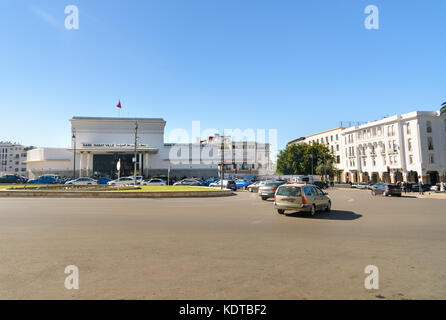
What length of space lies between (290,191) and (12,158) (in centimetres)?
13947

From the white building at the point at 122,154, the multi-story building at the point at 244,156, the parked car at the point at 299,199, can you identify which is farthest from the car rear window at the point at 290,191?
the multi-story building at the point at 244,156

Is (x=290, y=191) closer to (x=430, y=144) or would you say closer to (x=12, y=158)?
(x=430, y=144)

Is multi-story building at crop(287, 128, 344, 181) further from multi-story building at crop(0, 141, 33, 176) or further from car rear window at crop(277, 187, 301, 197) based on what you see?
multi-story building at crop(0, 141, 33, 176)

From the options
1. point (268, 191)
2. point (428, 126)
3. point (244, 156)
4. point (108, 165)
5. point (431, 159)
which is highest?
point (428, 126)

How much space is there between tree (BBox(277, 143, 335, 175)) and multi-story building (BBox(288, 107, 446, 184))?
8417 millimetres

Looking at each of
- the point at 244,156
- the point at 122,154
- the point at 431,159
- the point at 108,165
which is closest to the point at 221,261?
the point at 431,159

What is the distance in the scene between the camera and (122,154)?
6462 centimetres

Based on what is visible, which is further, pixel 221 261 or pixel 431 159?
pixel 431 159

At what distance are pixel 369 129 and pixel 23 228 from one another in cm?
7117

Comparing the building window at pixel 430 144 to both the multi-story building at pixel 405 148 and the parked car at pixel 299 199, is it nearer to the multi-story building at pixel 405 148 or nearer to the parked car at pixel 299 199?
the multi-story building at pixel 405 148

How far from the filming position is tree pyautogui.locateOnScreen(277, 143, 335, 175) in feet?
227

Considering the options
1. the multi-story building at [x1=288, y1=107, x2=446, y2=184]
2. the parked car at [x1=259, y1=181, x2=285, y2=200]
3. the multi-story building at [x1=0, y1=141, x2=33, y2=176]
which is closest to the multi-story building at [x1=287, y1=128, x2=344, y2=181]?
the multi-story building at [x1=288, y1=107, x2=446, y2=184]
